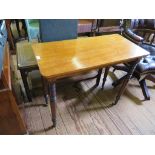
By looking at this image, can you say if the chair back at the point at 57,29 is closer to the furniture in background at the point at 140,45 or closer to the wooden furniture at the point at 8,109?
the wooden furniture at the point at 8,109

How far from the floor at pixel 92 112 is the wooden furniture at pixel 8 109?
0.91 ft

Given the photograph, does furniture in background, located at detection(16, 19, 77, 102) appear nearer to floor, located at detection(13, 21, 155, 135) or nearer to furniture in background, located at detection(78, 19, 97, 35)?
floor, located at detection(13, 21, 155, 135)

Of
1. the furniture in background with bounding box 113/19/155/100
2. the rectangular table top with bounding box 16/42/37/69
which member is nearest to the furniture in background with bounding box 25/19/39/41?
the rectangular table top with bounding box 16/42/37/69

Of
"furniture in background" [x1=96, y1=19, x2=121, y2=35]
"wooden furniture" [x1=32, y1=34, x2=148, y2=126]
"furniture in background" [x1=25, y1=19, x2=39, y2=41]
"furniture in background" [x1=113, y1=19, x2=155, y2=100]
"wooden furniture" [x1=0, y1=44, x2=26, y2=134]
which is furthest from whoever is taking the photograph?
"furniture in background" [x1=96, y1=19, x2=121, y2=35]

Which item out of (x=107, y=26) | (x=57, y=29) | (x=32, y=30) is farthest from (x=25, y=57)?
(x=107, y=26)

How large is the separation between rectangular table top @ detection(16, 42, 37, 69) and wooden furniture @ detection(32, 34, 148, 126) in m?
0.20

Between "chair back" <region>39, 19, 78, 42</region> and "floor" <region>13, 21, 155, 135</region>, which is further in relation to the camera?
"floor" <region>13, 21, 155, 135</region>

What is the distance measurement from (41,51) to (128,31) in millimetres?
1107

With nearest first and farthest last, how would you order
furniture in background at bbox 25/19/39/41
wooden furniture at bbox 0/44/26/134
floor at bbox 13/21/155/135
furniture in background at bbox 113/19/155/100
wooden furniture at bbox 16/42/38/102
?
wooden furniture at bbox 0/44/26/134 < wooden furniture at bbox 16/42/38/102 < floor at bbox 13/21/155/135 < furniture in background at bbox 113/19/155/100 < furniture in background at bbox 25/19/39/41

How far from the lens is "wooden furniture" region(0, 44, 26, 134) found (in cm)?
95

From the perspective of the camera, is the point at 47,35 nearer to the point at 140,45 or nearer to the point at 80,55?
the point at 80,55
